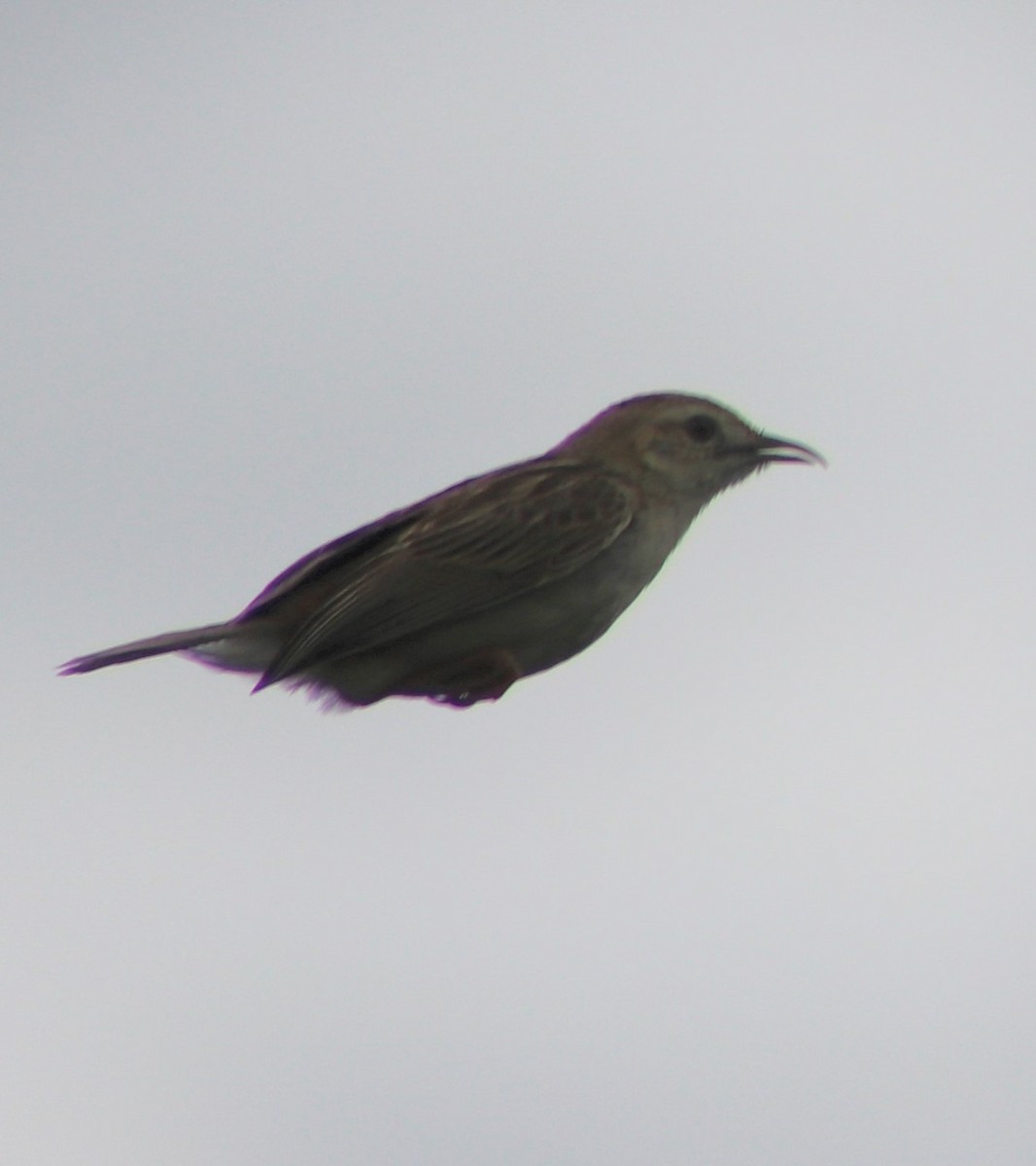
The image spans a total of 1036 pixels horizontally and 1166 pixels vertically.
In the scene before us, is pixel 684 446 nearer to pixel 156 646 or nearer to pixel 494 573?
pixel 494 573

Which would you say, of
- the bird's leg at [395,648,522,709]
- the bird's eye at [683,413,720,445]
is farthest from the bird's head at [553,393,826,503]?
the bird's leg at [395,648,522,709]

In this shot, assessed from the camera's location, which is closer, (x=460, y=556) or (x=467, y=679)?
(x=467, y=679)

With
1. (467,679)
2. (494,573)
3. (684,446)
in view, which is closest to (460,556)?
(494,573)

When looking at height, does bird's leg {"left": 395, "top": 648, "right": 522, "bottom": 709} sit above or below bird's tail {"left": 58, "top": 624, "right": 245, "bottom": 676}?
below

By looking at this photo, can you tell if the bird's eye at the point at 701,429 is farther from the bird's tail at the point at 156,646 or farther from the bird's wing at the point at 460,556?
the bird's tail at the point at 156,646

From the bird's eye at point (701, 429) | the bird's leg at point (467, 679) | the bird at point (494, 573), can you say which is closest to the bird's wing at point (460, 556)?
the bird at point (494, 573)

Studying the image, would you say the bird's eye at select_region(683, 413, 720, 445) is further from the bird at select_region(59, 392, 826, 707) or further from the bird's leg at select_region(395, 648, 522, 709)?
the bird's leg at select_region(395, 648, 522, 709)
